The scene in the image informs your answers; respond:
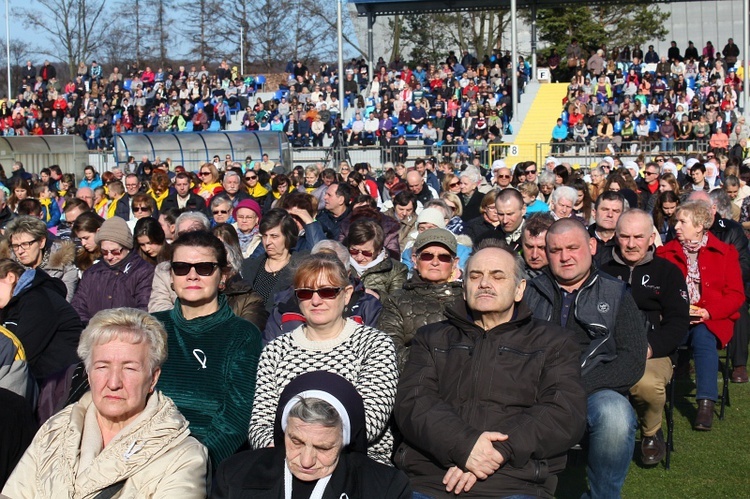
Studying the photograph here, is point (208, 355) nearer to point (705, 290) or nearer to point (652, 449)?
point (652, 449)

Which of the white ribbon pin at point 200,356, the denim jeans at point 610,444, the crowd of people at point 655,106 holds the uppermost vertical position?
the crowd of people at point 655,106

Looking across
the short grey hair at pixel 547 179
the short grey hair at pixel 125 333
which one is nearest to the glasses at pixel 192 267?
the short grey hair at pixel 125 333

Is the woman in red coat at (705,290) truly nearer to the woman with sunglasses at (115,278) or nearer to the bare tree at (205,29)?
the woman with sunglasses at (115,278)

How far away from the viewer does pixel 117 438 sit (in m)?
4.13

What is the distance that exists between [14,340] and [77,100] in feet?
114

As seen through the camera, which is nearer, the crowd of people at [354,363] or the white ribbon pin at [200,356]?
the crowd of people at [354,363]

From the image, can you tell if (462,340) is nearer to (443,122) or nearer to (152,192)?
(152,192)

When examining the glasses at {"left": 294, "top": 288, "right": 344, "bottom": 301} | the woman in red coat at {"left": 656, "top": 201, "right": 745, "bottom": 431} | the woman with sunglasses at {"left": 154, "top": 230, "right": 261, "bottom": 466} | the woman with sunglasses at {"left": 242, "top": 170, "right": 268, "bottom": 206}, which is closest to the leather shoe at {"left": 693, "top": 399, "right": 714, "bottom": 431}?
the woman in red coat at {"left": 656, "top": 201, "right": 745, "bottom": 431}

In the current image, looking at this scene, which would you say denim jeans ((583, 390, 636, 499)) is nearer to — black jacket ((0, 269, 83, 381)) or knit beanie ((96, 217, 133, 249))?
black jacket ((0, 269, 83, 381))

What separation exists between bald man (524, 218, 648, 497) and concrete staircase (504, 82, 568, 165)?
21108mm

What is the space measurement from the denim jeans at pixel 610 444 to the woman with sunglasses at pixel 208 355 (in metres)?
1.82

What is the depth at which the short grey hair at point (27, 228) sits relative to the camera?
25.2ft

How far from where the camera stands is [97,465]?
4059mm

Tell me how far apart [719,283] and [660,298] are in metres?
1.14
